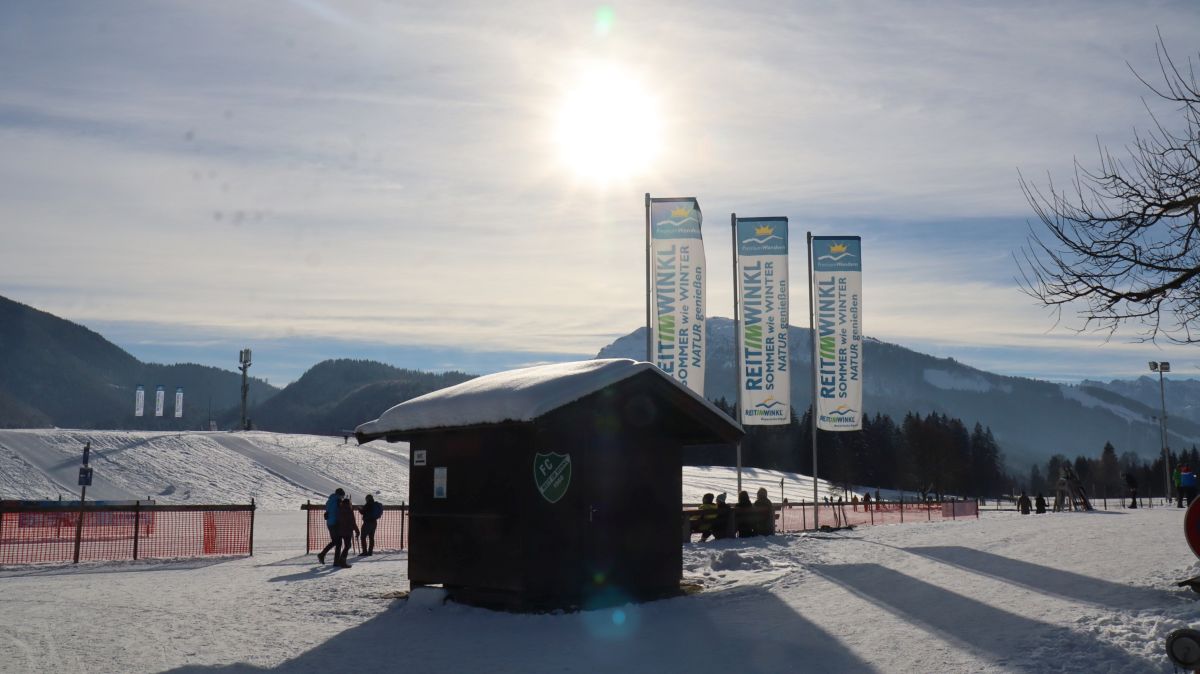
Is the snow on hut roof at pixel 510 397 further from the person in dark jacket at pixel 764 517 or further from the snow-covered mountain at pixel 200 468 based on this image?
the snow-covered mountain at pixel 200 468

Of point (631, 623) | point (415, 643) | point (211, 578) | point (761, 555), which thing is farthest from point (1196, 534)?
point (211, 578)

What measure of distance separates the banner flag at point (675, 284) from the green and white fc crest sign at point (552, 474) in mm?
12673

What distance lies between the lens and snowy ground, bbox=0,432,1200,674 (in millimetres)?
10078

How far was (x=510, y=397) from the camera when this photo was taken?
43.9 feet

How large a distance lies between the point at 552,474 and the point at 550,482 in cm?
12

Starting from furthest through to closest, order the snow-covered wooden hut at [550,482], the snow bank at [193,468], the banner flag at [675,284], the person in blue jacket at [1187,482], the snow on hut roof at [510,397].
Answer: the snow bank at [193,468] → the person in blue jacket at [1187,482] → the banner flag at [675,284] → the snow-covered wooden hut at [550,482] → the snow on hut roof at [510,397]

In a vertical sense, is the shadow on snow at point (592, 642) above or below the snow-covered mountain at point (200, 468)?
below

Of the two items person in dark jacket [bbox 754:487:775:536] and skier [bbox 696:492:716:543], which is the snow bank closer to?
skier [bbox 696:492:716:543]

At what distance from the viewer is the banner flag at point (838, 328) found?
3020cm

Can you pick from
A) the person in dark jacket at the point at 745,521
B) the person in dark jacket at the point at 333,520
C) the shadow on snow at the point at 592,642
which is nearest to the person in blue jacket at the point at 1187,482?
the person in dark jacket at the point at 745,521

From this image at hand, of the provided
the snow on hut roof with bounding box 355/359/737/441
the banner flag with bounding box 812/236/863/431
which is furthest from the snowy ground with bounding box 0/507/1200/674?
the banner flag with bounding box 812/236/863/431

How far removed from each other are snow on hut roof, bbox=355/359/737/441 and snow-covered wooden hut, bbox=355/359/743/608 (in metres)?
0.02

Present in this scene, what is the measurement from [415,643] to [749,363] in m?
18.7

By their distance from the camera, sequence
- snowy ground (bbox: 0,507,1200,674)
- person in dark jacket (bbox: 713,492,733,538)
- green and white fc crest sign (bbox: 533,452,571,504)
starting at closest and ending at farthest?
1. snowy ground (bbox: 0,507,1200,674)
2. green and white fc crest sign (bbox: 533,452,571,504)
3. person in dark jacket (bbox: 713,492,733,538)
